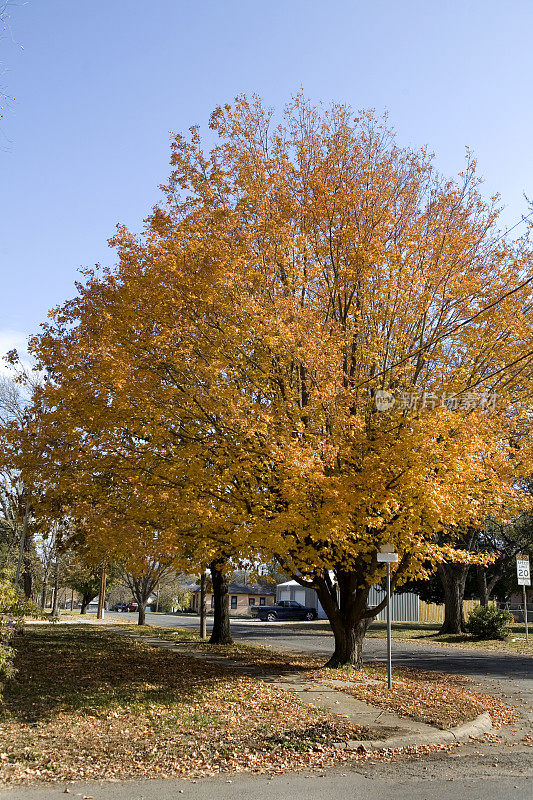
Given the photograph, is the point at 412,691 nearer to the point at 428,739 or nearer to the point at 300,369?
the point at 428,739

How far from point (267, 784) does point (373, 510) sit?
593cm

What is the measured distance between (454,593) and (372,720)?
21.8 meters

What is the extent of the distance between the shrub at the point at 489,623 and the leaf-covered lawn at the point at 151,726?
17823 mm

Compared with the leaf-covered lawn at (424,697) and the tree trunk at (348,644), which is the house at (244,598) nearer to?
the tree trunk at (348,644)

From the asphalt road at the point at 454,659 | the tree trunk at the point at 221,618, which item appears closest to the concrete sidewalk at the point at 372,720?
the asphalt road at the point at 454,659

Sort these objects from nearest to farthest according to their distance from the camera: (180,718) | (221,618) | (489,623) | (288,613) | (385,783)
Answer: (385,783), (180,718), (221,618), (489,623), (288,613)

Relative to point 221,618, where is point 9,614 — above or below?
above

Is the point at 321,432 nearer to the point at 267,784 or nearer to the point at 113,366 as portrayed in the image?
the point at 113,366

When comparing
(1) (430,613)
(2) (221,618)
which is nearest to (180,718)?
(2) (221,618)

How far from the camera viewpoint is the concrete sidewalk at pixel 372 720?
8.26 metres

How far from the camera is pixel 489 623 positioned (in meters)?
27.3

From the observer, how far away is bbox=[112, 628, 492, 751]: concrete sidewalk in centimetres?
826

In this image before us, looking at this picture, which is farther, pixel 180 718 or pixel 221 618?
pixel 221 618

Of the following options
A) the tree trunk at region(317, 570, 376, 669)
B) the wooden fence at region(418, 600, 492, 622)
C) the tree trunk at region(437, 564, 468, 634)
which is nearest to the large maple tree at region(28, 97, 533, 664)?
the tree trunk at region(317, 570, 376, 669)
